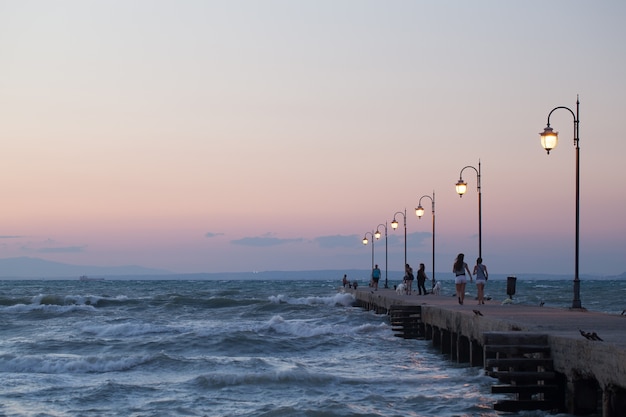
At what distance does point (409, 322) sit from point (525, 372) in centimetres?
1594

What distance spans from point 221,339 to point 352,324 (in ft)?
30.4

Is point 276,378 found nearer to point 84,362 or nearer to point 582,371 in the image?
point 84,362

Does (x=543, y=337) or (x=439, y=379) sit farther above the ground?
(x=543, y=337)

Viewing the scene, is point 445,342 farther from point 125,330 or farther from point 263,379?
point 125,330

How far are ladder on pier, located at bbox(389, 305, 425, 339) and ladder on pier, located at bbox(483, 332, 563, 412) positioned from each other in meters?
15.0

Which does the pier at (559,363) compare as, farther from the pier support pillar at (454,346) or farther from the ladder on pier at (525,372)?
the pier support pillar at (454,346)

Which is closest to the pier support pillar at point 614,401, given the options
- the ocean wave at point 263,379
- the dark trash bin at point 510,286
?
the ocean wave at point 263,379

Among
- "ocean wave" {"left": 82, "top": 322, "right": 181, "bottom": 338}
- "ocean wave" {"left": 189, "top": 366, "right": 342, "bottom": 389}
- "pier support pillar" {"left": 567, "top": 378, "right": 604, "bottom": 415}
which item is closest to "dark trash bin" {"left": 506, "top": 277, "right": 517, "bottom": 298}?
"ocean wave" {"left": 189, "top": 366, "right": 342, "bottom": 389}

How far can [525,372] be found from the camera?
1392 centimetres

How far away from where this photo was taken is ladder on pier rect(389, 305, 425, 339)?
2966cm

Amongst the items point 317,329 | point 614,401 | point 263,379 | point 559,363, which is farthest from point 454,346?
point 317,329

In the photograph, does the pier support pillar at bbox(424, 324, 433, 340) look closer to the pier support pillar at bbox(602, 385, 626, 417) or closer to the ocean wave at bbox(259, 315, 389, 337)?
the ocean wave at bbox(259, 315, 389, 337)

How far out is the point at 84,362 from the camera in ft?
80.3

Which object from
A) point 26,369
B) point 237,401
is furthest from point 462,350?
point 26,369
